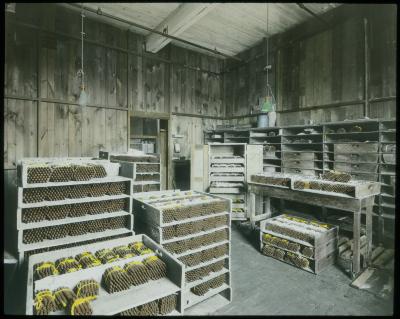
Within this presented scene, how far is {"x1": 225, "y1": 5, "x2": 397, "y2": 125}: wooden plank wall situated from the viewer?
576 cm

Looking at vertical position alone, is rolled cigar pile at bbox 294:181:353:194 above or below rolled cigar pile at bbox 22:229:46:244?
above

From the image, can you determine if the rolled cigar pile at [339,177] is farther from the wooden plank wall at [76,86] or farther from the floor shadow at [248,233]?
the wooden plank wall at [76,86]

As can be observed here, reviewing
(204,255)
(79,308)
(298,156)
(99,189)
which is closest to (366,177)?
(298,156)

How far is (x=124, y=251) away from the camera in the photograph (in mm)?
2760

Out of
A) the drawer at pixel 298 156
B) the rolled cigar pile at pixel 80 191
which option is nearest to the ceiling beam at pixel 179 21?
the drawer at pixel 298 156

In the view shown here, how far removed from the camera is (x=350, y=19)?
6.34 meters

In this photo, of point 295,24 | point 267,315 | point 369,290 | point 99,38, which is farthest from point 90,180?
point 295,24

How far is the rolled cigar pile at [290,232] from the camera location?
426 cm

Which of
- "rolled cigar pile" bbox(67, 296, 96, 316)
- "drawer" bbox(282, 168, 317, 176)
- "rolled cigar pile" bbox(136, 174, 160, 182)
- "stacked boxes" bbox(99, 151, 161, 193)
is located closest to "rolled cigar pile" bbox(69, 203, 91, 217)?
"rolled cigar pile" bbox(67, 296, 96, 316)

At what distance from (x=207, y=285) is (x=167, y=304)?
1.16m

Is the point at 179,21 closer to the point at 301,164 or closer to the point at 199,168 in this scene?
the point at 199,168

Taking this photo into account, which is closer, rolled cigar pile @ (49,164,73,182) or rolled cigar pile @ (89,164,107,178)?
rolled cigar pile @ (49,164,73,182)

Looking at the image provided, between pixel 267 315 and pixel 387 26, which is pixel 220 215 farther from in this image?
pixel 387 26

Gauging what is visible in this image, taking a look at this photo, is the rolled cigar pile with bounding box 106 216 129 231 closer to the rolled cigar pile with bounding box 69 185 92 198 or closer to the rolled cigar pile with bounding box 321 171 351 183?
the rolled cigar pile with bounding box 69 185 92 198
